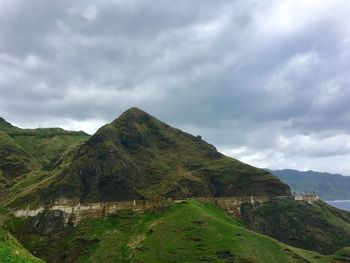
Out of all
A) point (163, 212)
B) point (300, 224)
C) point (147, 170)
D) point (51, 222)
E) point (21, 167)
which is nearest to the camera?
point (163, 212)

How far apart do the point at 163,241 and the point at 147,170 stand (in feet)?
137

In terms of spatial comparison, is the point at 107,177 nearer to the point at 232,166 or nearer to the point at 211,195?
the point at 211,195

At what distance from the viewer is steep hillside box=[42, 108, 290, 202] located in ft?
396

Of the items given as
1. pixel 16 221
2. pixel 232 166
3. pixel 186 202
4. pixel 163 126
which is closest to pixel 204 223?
pixel 186 202

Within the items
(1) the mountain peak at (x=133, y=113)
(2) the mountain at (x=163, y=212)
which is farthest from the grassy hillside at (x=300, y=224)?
(1) the mountain peak at (x=133, y=113)

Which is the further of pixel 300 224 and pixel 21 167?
pixel 21 167

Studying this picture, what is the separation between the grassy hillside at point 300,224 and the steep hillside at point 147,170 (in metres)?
7.58

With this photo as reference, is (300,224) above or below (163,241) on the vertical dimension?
above

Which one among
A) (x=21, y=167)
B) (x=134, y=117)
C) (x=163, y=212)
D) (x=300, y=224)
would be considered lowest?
(x=300, y=224)

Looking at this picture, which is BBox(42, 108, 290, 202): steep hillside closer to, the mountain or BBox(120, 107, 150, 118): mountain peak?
BBox(120, 107, 150, 118): mountain peak

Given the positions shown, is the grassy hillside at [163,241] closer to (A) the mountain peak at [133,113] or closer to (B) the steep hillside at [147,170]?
(B) the steep hillside at [147,170]

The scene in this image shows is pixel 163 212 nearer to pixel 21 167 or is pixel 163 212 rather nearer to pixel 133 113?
pixel 133 113

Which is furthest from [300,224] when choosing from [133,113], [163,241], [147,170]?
[133,113]

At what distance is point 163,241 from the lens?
92.1 meters
